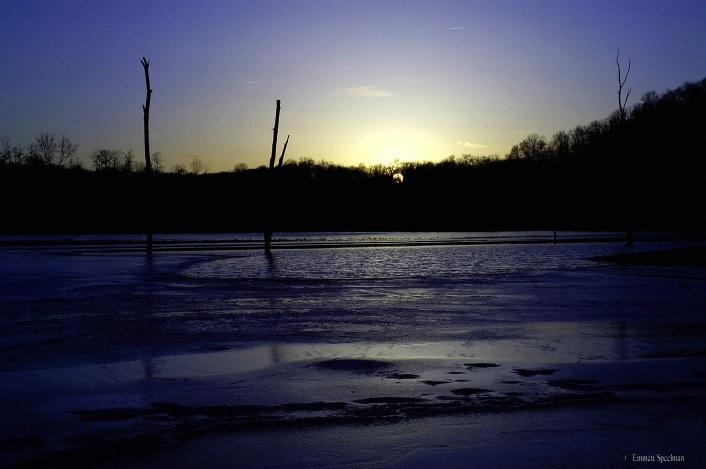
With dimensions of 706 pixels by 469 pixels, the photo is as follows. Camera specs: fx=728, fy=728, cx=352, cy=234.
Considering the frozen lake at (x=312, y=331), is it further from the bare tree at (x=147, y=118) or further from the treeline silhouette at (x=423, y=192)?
the treeline silhouette at (x=423, y=192)

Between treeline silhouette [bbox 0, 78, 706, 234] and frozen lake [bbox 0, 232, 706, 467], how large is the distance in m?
40.6

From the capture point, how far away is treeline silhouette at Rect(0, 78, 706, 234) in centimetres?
7244

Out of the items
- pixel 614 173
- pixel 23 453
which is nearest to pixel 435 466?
pixel 23 453

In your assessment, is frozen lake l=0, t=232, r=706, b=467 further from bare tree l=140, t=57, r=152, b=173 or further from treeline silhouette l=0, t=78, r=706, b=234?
treeline silhouette l=0, t=78, r=706, b=234

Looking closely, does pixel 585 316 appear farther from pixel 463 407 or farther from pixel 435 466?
pixel 435 466

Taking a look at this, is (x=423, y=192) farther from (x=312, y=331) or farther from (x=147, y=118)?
(x=312, y=331)

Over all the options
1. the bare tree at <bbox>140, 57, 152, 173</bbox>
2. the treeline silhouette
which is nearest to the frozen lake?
the bare tree at <bbox>140, 57, 152, 173</bbox>

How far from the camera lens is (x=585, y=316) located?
12.5 meters

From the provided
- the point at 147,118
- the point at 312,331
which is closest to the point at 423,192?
the point at 147,118

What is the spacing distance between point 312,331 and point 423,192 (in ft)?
383

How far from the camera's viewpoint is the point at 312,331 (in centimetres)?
1103

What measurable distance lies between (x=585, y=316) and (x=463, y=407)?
6.89m

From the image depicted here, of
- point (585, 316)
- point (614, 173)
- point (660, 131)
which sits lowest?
point (585, 316)

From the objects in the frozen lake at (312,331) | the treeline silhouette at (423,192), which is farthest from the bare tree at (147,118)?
the treeline silhouette at (423,192)
